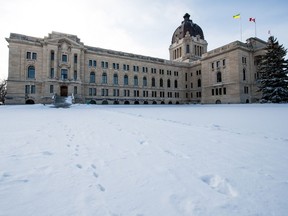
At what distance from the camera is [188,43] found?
2388 inches

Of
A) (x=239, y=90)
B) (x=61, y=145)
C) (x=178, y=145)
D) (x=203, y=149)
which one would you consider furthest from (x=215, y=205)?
(x=239, y=90)

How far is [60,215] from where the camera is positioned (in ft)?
4.91

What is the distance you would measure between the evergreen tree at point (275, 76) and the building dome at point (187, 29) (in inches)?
1632

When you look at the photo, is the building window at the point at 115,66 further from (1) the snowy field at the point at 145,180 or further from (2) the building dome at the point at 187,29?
(1) the snowy field at the point at 145,180

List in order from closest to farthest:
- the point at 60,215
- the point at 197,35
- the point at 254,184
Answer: the point at 60,215, the point at 254,184, the point at 197,35

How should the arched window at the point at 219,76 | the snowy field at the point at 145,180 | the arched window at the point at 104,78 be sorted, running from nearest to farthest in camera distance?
the snowy field at the point at 145,180 → the arched window at the point at 104,78 → the arched window at the point at 219,76

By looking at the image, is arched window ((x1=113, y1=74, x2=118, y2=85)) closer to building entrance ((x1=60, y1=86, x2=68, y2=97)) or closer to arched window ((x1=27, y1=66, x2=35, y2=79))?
building entrance ((x1=60, y1=86, x2=68, y2=97))

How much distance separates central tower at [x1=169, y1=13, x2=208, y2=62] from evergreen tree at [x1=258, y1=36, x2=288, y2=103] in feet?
115

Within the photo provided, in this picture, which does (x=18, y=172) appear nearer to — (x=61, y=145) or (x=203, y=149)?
(x=61, y=145)

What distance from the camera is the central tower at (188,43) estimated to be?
60.5 meters

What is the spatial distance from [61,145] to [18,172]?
148 cm

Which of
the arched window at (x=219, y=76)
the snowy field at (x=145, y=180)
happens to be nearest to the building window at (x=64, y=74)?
the snowy field at (x=145, y=180)

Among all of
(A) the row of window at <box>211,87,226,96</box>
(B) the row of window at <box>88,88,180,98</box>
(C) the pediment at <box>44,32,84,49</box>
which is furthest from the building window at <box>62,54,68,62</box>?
(A) the row of window at <box>211,87,226,96</box>

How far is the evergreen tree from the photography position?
79.0 ft
